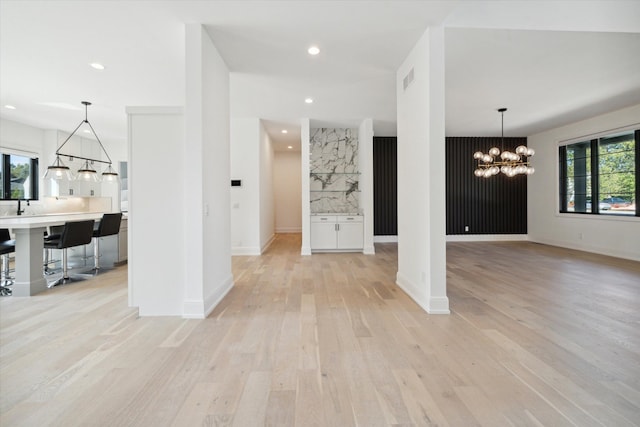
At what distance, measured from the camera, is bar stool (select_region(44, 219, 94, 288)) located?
4078 mm

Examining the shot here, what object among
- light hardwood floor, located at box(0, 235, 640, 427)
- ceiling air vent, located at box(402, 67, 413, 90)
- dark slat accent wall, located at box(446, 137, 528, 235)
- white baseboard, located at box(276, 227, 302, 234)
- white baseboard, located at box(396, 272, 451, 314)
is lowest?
light hardwood floor, located at box(0, 235, 640, 427)

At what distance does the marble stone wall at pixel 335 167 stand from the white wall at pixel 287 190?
353 centimetres

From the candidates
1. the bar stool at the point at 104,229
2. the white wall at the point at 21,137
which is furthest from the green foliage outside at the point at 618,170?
the white wall at the point at 21,137

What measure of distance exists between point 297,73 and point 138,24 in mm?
1939

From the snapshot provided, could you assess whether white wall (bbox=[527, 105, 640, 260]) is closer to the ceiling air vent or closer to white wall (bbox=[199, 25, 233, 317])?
the ceiling air vent

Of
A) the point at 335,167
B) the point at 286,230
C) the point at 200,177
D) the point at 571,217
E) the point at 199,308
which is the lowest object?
the point at 199,308

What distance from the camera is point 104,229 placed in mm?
4758

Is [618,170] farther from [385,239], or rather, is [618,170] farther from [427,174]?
[427,174]

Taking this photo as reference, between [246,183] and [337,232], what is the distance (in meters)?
2.37

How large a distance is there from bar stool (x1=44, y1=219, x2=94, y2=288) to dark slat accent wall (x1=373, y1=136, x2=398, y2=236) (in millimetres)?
6578

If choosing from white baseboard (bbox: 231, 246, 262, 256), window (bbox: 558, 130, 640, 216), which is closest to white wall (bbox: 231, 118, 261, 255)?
white baseboard (bbox: 231, 246, 262, 256)

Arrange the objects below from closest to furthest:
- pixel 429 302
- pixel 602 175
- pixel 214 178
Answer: pixel 429 302 < pixel 214 178 < pixel 602 175

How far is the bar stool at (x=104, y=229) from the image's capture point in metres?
4.70

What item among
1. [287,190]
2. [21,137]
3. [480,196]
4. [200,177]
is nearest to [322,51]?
[200,177]
